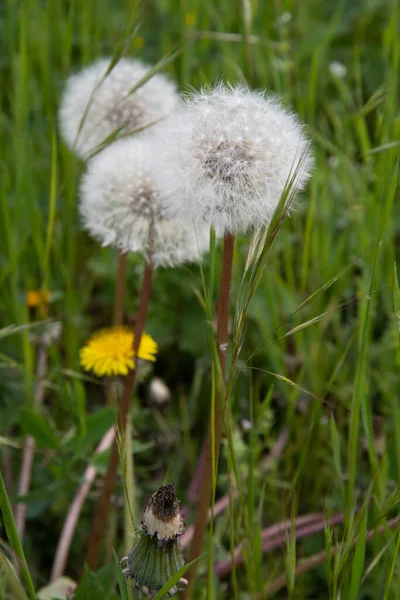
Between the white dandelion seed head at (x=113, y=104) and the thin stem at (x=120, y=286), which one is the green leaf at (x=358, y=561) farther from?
the white dandelion seed head at (x=113, y=104)

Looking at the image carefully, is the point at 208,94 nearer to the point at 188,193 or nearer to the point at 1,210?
the point at 188,193

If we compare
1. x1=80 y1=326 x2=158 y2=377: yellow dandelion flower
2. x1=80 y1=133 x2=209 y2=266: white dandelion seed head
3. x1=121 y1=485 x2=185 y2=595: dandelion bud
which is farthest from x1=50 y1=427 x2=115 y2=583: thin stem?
x1=121 y1=485 x2=185 y2=595: dandelion bud

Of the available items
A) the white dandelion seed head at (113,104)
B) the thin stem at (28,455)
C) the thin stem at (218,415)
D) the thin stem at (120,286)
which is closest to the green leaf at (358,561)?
the thin stem at (218,415)

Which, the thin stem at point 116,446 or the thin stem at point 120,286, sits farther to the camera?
the thin stem at point 120,286

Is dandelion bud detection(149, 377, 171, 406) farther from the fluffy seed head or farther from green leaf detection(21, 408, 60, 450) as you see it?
the fluffy seed head

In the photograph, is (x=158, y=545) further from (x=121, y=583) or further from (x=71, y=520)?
(x=71, y=520)

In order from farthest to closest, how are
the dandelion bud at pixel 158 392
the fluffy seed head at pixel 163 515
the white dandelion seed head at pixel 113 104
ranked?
the dandelion bud at pixel 158 392, the white dandelion seed head at pixel 113 104, the fluffy seed head at pixel 163 515
